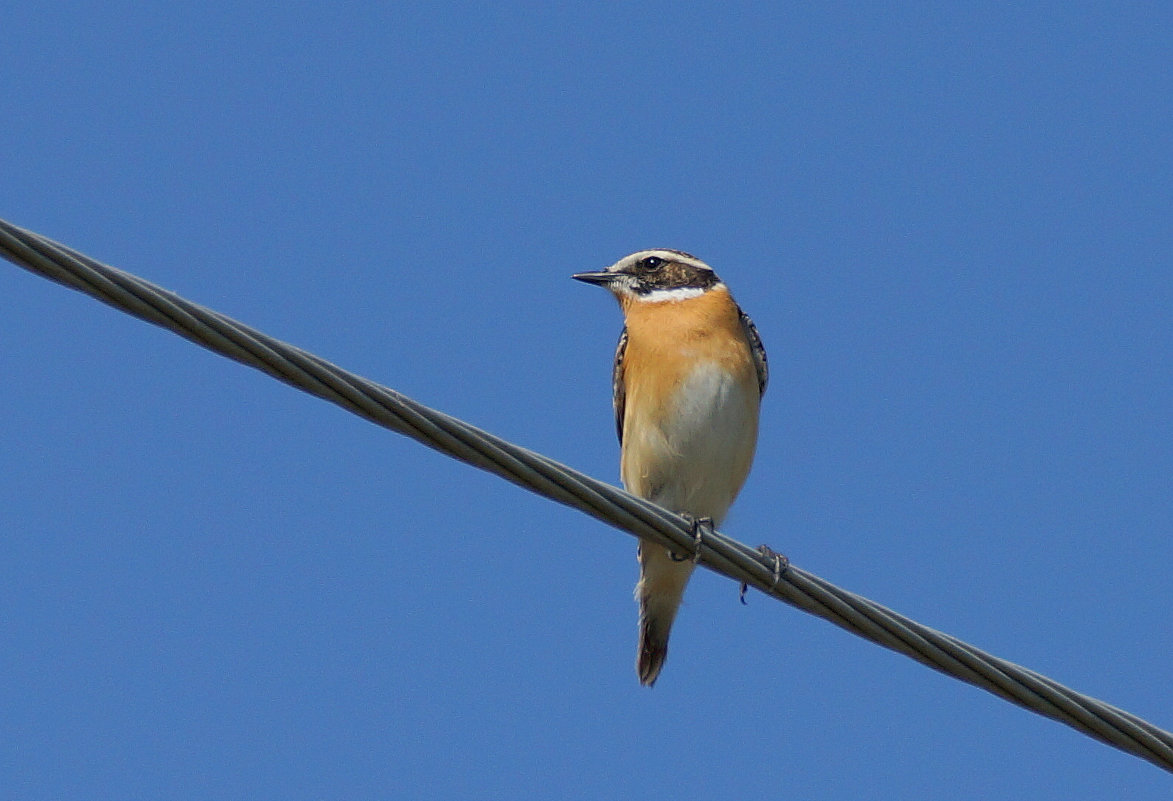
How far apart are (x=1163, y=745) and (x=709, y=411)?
191 inches

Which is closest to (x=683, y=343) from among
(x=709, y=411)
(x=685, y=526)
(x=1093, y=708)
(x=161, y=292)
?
(x=709, y=411)

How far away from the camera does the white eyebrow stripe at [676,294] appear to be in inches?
468

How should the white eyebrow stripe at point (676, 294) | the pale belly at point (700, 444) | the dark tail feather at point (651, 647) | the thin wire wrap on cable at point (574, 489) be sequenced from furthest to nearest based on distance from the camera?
1. the white eyebrow stripe at point (676, 294)
2. the dark tail feather at point (651, 647)
3. the pale belly at point (700, 444)
4. the thin wire wrap on cable at point (574, 489)

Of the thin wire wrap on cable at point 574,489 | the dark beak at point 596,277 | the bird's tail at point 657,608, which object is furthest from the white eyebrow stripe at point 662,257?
the thin wire wrap on cable at point 574,489

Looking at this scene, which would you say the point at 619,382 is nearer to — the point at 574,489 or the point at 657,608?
the point at 657,608

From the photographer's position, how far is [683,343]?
1108cm

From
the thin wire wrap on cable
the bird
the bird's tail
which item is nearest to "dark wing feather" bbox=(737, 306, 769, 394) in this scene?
the bird

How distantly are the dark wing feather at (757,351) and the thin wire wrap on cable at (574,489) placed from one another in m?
4.55

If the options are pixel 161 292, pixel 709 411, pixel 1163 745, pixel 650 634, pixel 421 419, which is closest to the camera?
pixel 161 292

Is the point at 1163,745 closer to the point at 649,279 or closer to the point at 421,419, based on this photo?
the point at 421,419

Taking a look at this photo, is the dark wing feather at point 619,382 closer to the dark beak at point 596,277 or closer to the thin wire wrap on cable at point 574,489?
the dark beak at point 596,277

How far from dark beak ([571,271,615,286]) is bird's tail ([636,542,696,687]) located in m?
2.15

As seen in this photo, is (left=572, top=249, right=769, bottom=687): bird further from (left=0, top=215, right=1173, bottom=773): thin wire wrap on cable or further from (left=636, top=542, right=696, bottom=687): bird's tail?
(left=0, top=215, right=1173, bottom=773): thin wire wrap on cable

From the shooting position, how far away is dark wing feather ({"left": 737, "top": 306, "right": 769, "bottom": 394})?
38.2 feet
